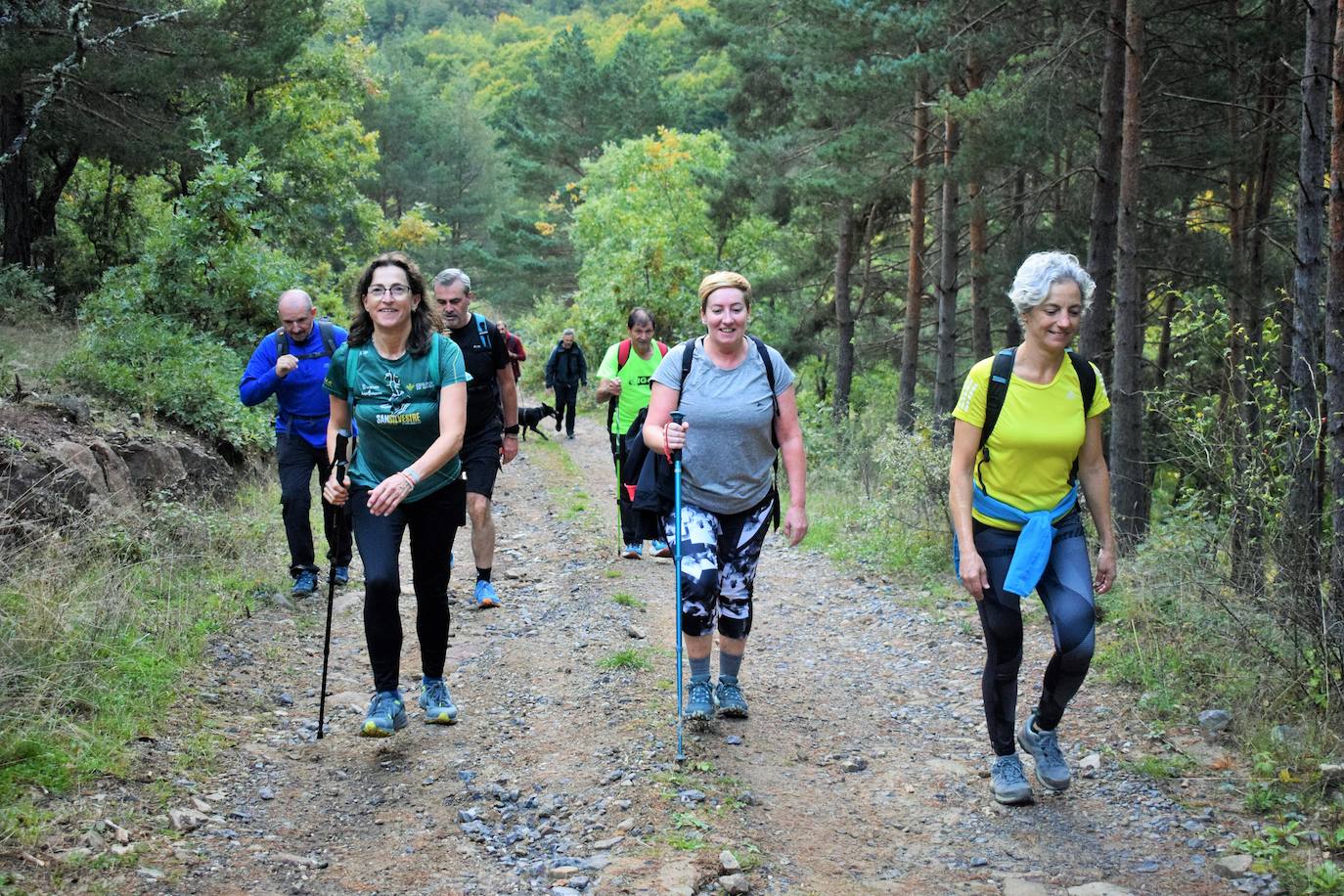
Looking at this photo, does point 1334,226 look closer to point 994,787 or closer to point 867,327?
point 994,787

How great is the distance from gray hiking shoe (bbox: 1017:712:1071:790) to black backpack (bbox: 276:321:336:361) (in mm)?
5068

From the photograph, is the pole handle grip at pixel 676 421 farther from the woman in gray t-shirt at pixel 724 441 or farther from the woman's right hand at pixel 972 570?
the woman's right hand at pixel 972 570

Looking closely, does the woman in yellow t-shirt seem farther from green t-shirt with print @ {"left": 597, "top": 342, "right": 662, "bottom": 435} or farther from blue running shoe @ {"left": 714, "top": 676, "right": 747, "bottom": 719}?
green t-shirt with print @ {"left": 597, "top": 342, "right": 662, "bottom": 435}

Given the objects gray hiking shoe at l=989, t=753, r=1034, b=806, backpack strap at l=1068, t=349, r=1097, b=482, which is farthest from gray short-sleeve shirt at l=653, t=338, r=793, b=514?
gray hiking shoe at l=989, t=753, r=1034, b=806

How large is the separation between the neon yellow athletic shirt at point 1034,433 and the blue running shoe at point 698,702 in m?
1.82

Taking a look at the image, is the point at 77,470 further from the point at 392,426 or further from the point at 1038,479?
the point at 1038,479

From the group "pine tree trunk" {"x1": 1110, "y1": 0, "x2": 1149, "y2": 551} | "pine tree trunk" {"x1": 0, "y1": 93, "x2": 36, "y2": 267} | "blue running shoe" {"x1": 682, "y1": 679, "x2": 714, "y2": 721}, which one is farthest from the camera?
"pine tree trunk" {"x1": 0, "y1": 93, "x2": 36, "y2": 267}

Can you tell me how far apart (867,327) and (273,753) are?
24.0 meters

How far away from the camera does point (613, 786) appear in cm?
467

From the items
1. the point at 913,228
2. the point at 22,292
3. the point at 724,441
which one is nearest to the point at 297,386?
the point at 724,441

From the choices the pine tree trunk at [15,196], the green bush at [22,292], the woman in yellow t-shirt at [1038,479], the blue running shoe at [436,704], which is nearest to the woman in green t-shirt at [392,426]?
the blue running shoe at [436,704]

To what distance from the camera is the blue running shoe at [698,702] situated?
542 cm

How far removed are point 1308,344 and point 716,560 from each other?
13.8ft

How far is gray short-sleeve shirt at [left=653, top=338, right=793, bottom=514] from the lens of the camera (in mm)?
5133
